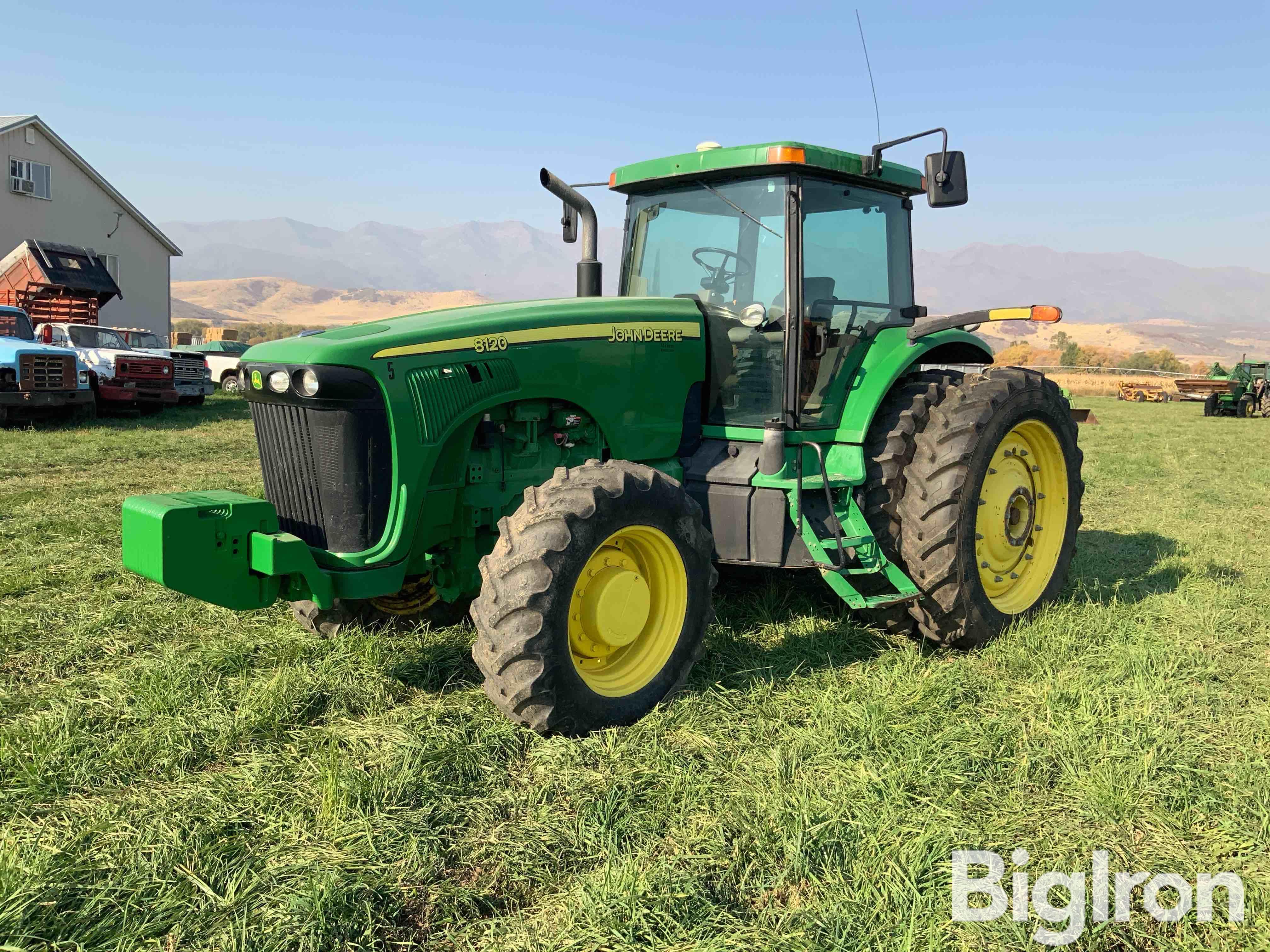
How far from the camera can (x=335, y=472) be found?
3.78 m

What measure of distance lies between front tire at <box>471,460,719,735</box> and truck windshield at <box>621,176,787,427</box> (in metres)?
0.90

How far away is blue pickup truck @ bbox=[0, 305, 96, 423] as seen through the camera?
13797 millimetres

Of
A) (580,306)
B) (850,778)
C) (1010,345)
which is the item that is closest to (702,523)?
(580,306)

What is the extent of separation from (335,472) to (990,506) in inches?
131

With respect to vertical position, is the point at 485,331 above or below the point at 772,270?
below

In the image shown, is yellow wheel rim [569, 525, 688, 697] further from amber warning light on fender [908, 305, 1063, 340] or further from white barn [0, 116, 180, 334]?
white barn [0, 116, 180, 334]

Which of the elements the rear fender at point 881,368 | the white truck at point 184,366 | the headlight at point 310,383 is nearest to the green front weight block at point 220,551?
the headlight at point 310,383

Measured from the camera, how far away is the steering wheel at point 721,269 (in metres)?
4.85

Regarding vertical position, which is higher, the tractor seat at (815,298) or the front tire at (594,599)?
the tractor seat at (815,298)

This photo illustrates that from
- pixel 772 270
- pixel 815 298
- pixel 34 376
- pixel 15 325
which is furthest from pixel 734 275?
pixel 15 325

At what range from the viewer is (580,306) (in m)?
4.30

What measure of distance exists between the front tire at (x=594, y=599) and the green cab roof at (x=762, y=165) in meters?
1.66

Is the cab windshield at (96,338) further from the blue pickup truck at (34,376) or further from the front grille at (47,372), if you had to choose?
the front grille at (47,372)

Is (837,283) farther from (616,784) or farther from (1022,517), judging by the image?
(616,784)
